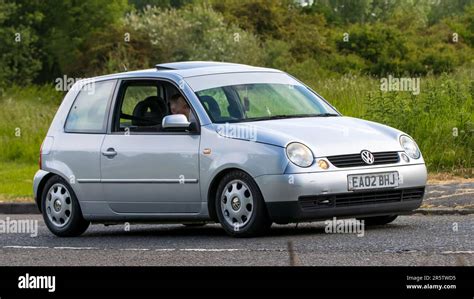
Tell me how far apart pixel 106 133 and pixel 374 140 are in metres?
2.90

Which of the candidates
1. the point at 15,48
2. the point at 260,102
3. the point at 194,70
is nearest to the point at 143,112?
the point at 194,70

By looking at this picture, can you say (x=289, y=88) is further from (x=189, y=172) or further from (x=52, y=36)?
(x=52, y=36)

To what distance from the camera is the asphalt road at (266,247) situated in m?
10.2

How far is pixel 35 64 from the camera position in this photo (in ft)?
284

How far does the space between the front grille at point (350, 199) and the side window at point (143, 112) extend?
77.1 inches

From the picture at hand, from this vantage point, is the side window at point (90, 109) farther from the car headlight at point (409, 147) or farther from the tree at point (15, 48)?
the tree at point (15, 48)

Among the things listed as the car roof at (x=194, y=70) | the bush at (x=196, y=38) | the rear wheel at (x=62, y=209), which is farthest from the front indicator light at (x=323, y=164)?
the bush at (x=196, y=38)

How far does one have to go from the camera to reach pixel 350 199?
1205 centimetres

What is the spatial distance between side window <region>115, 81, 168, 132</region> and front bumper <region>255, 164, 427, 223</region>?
1.77 m

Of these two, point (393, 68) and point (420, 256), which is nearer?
point (420, 256)

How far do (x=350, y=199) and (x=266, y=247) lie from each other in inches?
43.6

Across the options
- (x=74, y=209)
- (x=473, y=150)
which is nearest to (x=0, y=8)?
(x=473, y=150)

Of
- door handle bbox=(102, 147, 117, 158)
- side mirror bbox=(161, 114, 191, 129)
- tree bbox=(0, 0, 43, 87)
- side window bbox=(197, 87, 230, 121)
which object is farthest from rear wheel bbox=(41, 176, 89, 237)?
tree bbox=(0, 0, 43, 87)

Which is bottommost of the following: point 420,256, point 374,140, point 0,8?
Answer: point 420,256
